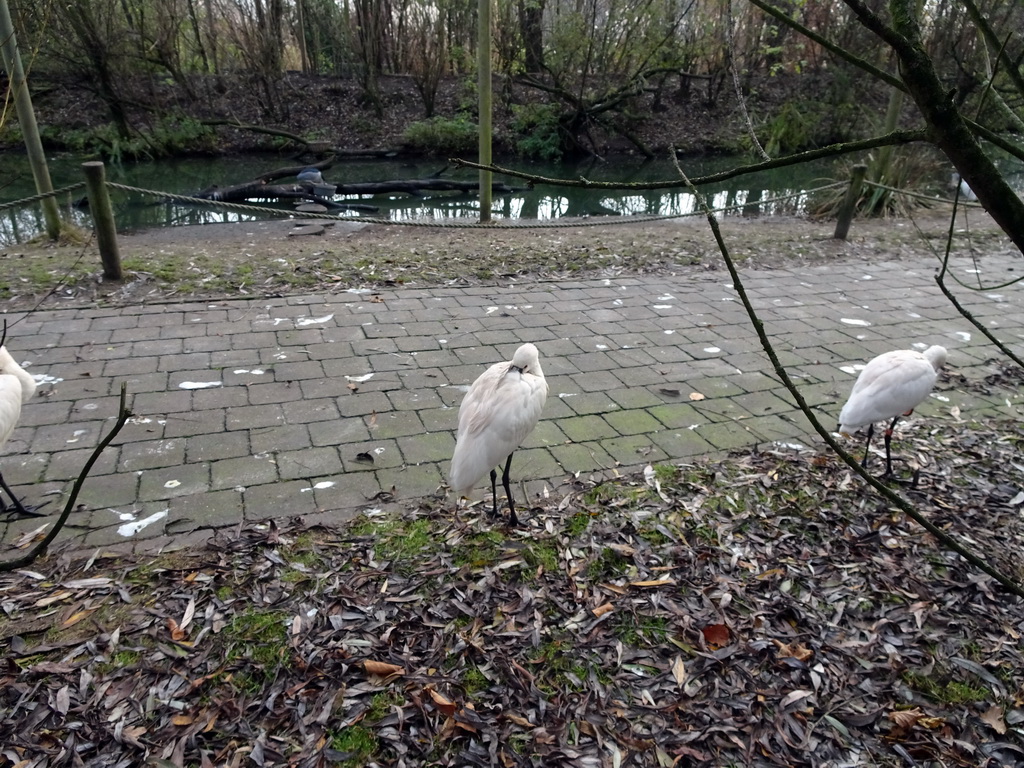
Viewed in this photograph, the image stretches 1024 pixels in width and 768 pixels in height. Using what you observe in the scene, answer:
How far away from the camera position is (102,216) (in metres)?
6.34

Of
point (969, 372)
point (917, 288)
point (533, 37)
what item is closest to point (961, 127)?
point (969, 372)

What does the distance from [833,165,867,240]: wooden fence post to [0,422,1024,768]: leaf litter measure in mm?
6383

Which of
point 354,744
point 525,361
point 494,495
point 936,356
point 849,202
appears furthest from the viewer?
point 849,202

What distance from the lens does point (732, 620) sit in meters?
2.89

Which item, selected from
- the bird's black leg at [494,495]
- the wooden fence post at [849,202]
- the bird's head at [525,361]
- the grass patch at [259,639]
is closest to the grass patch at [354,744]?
the grass patch at [259,639]

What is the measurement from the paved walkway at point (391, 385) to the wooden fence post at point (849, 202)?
2.21 metres

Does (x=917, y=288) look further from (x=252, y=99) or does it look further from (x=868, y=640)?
(x=252, y=99)

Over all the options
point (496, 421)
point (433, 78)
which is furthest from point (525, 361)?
point (433, 78)

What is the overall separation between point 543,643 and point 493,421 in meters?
1.06

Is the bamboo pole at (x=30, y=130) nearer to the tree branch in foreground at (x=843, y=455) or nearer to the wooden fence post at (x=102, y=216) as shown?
the wooden fence post at (x=102, y=216)

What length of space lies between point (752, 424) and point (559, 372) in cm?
142

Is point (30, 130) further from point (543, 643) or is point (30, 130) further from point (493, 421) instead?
point (543, 643)

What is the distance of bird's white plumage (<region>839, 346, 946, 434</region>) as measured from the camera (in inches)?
148

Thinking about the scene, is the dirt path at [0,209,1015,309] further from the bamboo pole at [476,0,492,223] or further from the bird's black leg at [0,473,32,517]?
the bird's black leg at [0,473,32,517]
